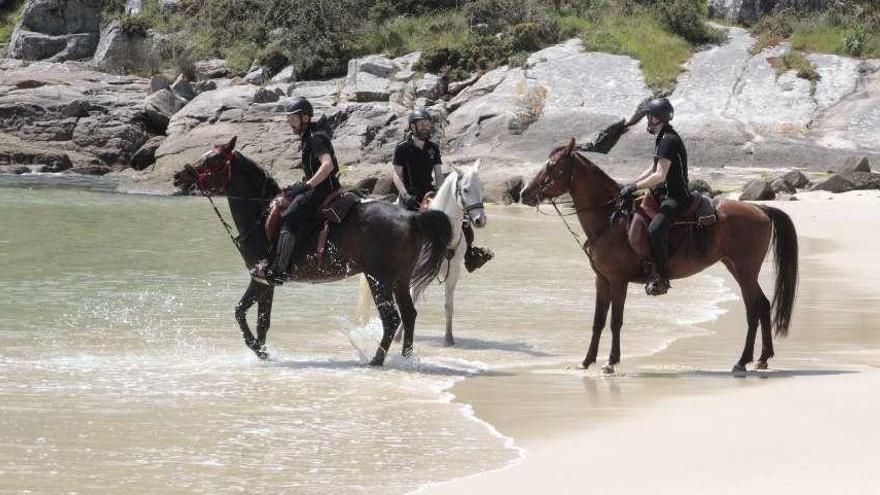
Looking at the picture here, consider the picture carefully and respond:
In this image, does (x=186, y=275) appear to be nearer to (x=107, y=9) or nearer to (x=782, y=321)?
(x=782, y=321)

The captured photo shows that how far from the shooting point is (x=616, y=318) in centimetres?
1030

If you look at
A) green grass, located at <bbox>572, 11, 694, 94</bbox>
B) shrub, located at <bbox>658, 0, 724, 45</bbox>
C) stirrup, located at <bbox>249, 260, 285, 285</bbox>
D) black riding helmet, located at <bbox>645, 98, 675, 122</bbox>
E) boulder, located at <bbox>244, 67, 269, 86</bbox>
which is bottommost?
boulder, located at <bbox>244, 67, 269, 86</bbox>

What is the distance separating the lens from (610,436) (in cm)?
724

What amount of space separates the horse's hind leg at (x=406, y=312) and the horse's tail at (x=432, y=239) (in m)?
0.17

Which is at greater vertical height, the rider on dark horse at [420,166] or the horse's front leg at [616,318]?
the rider on dark horse at [420,166]

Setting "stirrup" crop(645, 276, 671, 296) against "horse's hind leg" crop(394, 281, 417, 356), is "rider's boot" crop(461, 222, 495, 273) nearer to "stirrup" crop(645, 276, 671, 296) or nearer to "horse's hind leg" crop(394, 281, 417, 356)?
"horse's hind leg" crop(394, 281, 417, 356)

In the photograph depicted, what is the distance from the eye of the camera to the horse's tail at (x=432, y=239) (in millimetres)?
10594

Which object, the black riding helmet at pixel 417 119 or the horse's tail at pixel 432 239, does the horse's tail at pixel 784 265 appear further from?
the black riding helmet at pixel 417 119

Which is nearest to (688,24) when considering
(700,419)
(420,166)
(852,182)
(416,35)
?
(416,35)

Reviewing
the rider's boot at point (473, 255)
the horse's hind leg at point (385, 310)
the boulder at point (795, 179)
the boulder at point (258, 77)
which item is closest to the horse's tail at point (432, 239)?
the horse's hind leg at point (385, 310)

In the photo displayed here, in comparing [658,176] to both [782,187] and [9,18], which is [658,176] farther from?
[9,18]

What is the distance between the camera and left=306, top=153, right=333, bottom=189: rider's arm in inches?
409

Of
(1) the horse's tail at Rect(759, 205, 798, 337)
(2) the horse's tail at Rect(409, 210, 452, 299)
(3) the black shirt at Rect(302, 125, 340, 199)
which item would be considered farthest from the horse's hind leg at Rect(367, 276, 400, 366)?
(1) the horse's tail at Rect(759, 205, 798, 337)

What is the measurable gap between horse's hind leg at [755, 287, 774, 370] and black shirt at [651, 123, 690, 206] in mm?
1089
